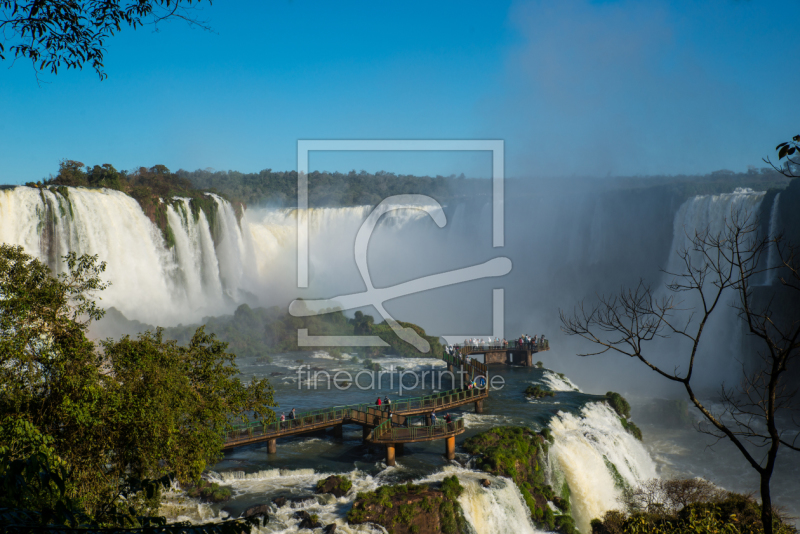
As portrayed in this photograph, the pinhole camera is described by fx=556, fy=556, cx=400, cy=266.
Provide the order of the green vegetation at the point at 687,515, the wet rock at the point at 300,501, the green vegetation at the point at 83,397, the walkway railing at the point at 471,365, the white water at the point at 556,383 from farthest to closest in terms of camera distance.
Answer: the white water at the point at 556,383 → the walkway railing at the point at 471,365 → the wet rock at the point at 300,501 → the green vegetation at the point at 687,515 → the green vegetation at the point at 83,397

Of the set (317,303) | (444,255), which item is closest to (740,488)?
(317,303)

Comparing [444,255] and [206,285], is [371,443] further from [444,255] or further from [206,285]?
[444,255]

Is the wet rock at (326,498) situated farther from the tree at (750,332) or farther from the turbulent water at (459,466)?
the tree at (750,332)

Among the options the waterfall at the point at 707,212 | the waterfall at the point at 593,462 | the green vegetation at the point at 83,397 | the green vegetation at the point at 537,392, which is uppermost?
the waterfall at the point at 707,212

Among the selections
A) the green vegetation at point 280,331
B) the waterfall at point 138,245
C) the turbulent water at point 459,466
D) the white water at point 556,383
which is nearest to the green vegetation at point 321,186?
the waterfall at point 138,245

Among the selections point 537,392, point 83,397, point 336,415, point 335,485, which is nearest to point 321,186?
point 537,392

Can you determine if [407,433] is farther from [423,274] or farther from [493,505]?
[423,274]

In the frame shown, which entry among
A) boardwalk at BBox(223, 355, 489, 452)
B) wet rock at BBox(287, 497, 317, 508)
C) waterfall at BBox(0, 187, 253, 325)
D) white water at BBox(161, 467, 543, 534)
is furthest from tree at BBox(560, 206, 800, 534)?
waterfall at BBox(0, 187, 253, 325)
